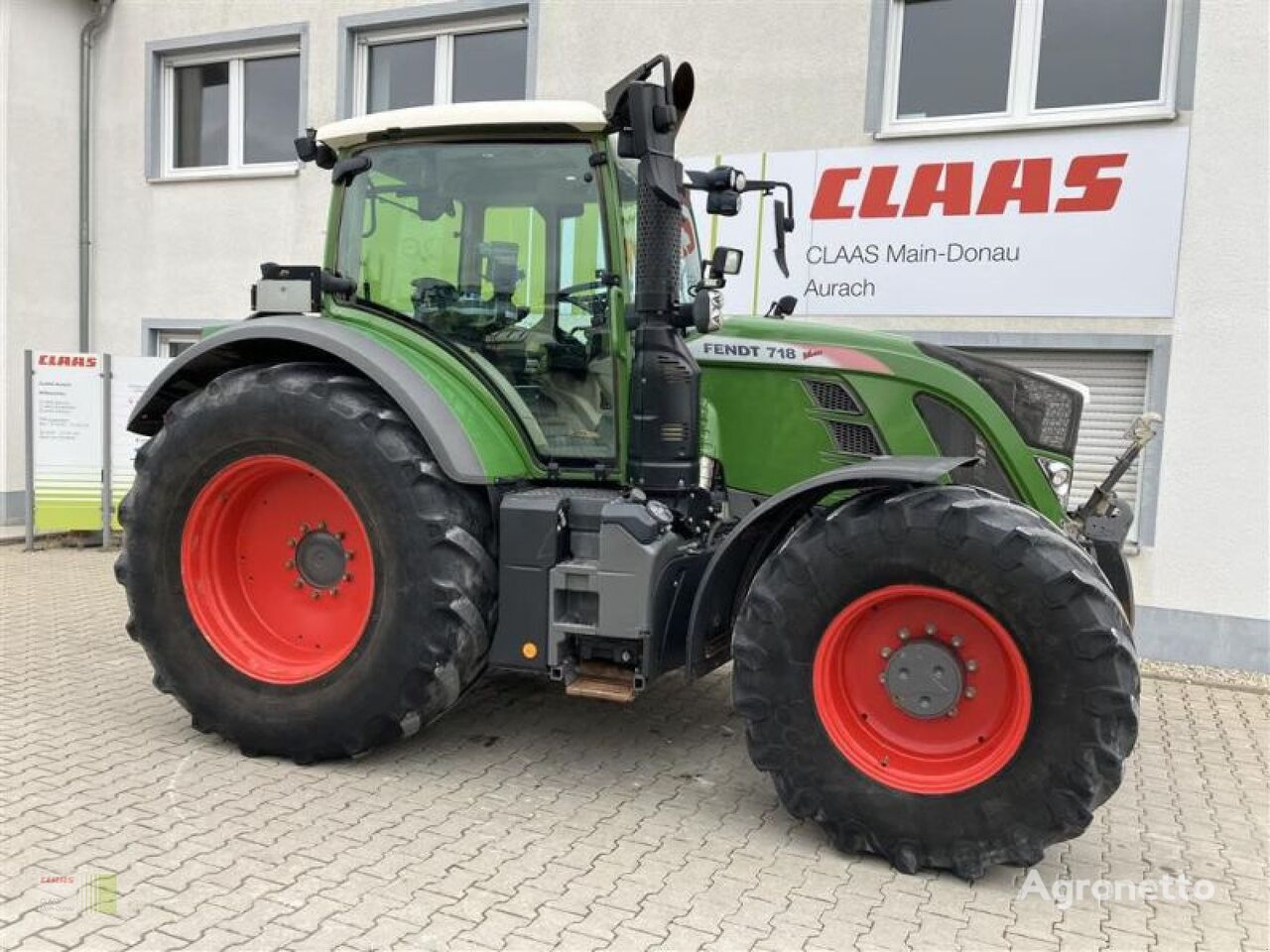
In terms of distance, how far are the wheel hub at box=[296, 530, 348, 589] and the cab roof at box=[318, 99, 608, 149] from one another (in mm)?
1647

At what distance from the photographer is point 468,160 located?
3857 mm

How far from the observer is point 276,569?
4.03 meters

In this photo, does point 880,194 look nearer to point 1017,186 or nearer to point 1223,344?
point 1017,186

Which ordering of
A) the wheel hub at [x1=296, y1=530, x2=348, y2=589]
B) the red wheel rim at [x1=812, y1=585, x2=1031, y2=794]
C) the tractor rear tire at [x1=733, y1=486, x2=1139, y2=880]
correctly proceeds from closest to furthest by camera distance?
the tractor rear tire at [x1=733, y1=486, x2=1139, y2=880] → the red wheel rim at [x1=812, y1=585, x2=1031, y2=794] → the wheel hub at [x1=296, y1=530, x2=348, y2=589]

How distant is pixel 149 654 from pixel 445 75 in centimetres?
587

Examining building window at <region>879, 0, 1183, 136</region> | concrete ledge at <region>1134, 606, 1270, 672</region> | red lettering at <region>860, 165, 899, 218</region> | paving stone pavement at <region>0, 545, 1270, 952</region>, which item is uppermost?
building window at <region>879, 0, 1183, 136</region>

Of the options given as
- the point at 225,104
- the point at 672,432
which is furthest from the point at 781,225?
the point at 225,104

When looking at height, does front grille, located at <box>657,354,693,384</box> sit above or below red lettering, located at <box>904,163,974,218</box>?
below

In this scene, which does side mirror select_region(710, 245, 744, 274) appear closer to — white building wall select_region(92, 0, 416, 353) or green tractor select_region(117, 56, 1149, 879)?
green tractor select_region(117, 56, 1149, 879)

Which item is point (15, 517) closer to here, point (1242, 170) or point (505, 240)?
point (505, 240)

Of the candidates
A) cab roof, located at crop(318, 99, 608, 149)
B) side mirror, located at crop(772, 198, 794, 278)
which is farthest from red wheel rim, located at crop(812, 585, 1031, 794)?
cab roof, located at crop(318, 99, 608, 149)

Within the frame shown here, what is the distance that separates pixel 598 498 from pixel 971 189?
13.5 feet

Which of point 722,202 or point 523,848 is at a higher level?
point 722,202

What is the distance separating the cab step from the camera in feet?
11.5
